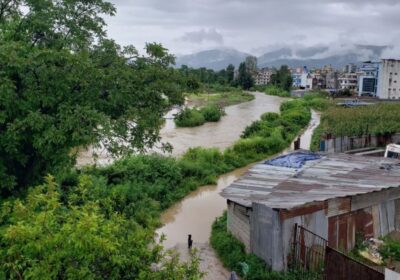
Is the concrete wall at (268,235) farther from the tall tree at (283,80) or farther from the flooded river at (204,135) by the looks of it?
the tall tree at (283,80)

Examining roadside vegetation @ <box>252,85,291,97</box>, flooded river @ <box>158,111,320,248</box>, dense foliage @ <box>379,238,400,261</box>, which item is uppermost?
roadside vegetation @ <box>252,85,291,97</box>

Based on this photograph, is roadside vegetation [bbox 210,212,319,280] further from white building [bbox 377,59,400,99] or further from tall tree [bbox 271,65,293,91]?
tall tree [bbox 271,65,293,91]

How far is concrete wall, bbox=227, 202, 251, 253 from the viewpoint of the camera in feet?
35.2

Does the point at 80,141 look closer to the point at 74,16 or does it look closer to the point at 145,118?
the point at 145,118

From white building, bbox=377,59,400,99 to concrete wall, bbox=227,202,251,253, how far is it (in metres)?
64.7

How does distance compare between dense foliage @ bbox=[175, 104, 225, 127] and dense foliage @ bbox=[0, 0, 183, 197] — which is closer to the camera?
dense foliage @ bbox=[0, 0, 183, 197]

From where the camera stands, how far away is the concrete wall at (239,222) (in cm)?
1072

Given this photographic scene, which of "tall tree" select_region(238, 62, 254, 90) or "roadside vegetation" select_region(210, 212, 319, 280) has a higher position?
"tall tree" select_region(238, 62, 254, 90)

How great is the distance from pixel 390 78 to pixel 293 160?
62.2 metres

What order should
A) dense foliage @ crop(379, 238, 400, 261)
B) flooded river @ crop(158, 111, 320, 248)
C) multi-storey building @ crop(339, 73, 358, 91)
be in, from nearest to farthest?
dense foliage @ crop(379, 238, 400, 261) → flooded river @ crop(158, 111, 320, 248) → multi-storey building @ crop(339, 73, 358, 91)

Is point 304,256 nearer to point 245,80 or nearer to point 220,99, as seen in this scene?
point 220,99

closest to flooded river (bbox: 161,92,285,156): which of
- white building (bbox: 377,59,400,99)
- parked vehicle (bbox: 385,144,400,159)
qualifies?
parked vehicle (bbox: 385,144,400,159)

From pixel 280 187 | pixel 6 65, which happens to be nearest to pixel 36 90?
pixel 6 65

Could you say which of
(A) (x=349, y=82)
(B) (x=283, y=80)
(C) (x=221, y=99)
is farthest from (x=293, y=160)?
(A) (x=349, y=82)
